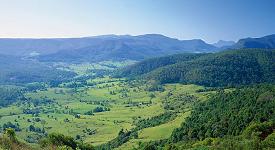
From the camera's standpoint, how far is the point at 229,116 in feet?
495

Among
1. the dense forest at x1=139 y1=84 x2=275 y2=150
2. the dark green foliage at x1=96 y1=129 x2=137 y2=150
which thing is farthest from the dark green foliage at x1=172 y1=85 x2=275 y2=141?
the dark green foliage at x1=96 y1=129 x2=137 y2=150

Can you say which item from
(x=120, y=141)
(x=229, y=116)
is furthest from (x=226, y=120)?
(x=120, y=141)

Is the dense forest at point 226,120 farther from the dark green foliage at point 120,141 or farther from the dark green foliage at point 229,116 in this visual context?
the dark green foliage at point 120,141

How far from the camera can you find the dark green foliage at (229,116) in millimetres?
137125

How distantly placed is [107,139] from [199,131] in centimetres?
6188

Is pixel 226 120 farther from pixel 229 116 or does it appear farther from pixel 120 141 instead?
pixel 120 141

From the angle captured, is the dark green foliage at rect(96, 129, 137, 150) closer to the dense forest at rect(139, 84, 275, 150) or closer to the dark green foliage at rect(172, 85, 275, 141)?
the dense forest at rect(139, 84, 275, 150)

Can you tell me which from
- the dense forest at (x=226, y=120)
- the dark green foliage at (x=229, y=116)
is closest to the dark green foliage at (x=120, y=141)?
the dense forest at (x=226, y=120)

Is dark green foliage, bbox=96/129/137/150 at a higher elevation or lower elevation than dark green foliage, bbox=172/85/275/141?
lower

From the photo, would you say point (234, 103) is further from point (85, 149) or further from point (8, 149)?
point (8, 149)

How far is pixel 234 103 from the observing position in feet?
564

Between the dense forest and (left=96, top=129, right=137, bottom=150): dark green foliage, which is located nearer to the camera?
the dense forest

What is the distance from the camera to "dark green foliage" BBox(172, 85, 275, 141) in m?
137

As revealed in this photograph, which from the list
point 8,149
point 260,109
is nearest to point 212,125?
point 260,109
